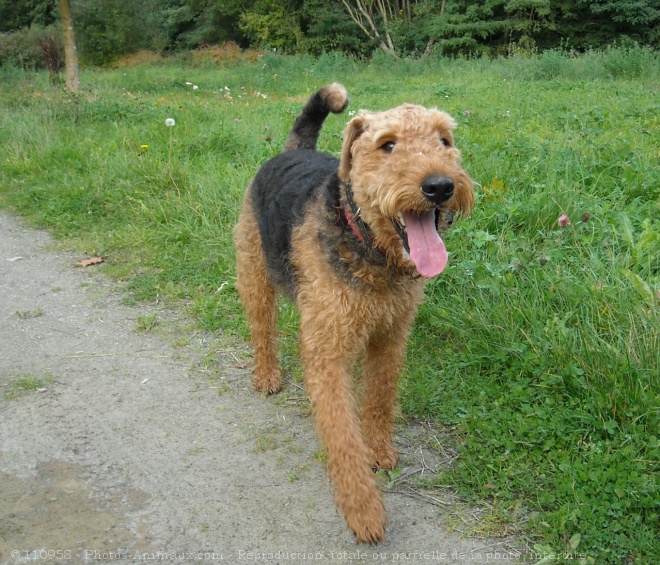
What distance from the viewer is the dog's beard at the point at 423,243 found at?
2.24 metres

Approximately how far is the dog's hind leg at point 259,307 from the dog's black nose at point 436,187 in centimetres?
143

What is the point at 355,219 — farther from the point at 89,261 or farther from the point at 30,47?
the point at 30,47

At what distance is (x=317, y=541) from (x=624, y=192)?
3.36 meters

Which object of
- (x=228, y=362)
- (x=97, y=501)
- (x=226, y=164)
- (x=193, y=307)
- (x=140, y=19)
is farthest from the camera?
(x=140, y=19)

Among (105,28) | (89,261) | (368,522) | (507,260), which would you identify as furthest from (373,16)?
(368,522)

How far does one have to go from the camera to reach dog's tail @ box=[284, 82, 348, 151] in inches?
127

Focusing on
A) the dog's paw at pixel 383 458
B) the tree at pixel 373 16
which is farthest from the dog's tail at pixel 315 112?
the tree at pixel 373 16

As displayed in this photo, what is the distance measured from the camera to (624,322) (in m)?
2.82

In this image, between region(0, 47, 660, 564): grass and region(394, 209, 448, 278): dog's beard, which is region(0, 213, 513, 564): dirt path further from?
region(394, 209, 448, 278): dog's beard

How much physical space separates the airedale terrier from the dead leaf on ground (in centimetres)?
247

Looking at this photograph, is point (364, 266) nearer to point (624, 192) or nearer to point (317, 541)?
point (317, 541)

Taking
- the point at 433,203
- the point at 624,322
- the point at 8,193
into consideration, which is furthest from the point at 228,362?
the point at 8,193

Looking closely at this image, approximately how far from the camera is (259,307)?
11.3 ft

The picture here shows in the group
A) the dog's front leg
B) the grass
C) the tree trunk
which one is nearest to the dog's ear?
the dog's front leg
